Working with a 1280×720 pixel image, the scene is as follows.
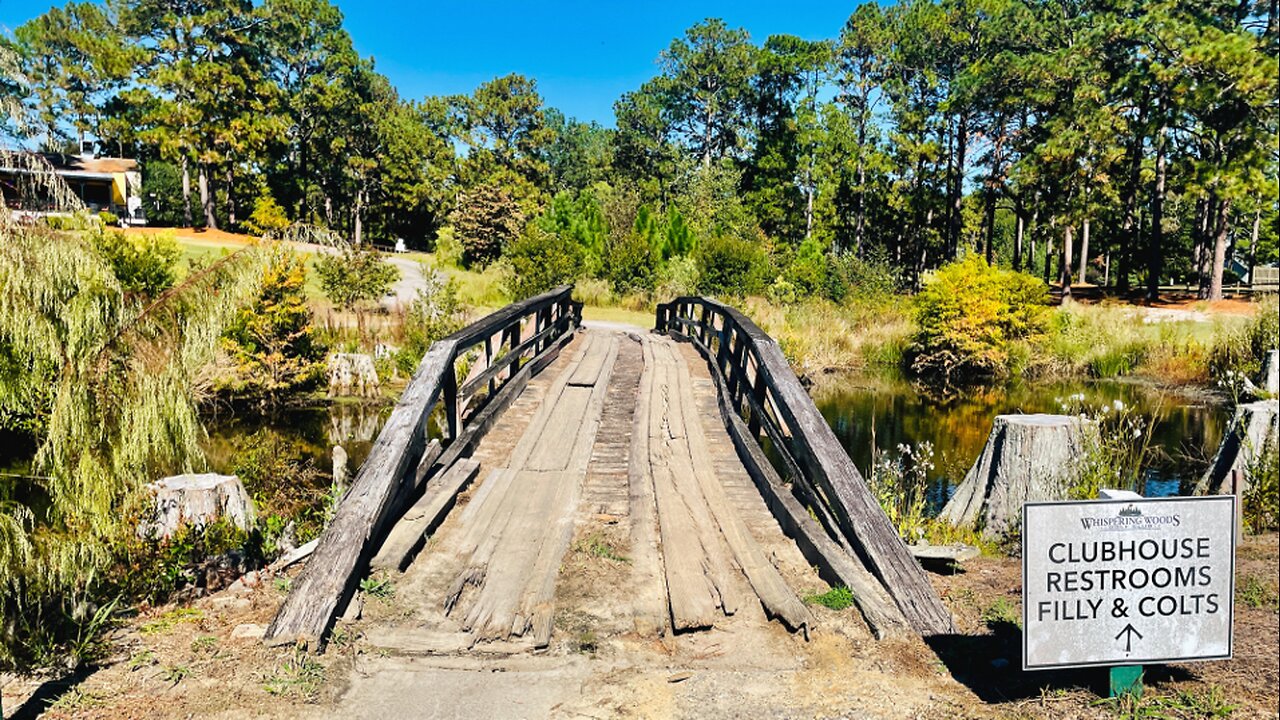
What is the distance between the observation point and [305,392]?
14.5 metres

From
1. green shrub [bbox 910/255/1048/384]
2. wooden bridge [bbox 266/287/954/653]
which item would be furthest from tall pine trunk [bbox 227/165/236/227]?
wooden bridge [bbox 266/287/954/653]

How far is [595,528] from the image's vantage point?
4852mm

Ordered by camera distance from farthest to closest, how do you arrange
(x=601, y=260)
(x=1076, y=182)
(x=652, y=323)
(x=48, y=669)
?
(x=1076, y=182) → (x=601, y=260) → (x=652, y=323) → (x=48, y=669)

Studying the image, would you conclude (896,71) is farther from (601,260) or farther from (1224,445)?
(1224,445)

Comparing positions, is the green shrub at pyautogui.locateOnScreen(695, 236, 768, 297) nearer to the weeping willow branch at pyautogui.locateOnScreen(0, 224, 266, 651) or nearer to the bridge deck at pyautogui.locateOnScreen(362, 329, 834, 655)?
the bridge deck at pyautogui.locateOnScreen(362, 329, 834, 655)

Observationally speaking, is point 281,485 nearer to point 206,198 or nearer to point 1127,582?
point 1127,582

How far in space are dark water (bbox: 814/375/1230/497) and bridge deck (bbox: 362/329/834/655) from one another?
4226 mm

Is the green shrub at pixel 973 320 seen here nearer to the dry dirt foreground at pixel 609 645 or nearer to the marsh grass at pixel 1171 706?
the dry dirt foreground at pixel 609 645

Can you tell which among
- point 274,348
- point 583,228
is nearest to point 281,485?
point 274,348

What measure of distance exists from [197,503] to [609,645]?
3401 millimetres

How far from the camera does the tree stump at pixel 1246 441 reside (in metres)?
6.24

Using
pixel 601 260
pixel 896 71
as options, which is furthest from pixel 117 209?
pixel 896 71

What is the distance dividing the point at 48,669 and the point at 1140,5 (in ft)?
104

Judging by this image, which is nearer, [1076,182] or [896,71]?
[1076,182]
